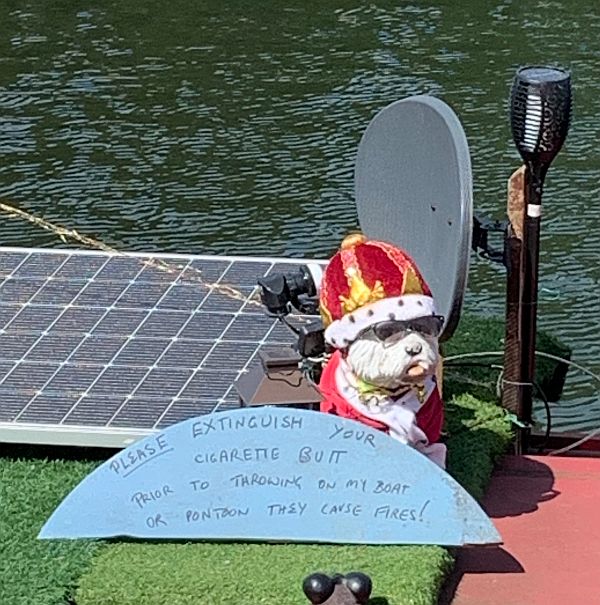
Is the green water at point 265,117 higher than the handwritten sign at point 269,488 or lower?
lower

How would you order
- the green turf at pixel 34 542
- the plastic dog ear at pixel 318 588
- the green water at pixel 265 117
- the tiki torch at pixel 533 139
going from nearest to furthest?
the plastic dog ear at pixel 318 588 < the green turf at pixel 34 542 < the tiki torch at pixel 533 139 < the green water at pixel 265 117

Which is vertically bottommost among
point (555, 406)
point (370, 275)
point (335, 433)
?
point (555, 406)

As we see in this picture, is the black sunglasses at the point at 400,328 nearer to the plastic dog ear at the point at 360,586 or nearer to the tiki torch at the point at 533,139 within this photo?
the tiki torch at the point at 533,139

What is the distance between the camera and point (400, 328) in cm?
435

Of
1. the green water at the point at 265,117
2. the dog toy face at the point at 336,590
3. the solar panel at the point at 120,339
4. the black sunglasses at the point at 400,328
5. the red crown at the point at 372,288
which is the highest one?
the red crown at the point at 372,288

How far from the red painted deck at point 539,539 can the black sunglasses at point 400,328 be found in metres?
0.72

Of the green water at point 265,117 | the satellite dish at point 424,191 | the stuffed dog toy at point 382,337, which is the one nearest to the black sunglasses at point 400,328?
the stuffed dog toy at point 382,337

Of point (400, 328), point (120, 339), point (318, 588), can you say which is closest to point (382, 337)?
point (400, 328)

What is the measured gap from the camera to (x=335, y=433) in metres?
4.32

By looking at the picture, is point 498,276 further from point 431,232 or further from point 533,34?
point 533,34

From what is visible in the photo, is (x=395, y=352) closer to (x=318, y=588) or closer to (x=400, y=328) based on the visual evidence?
(x=400, y=328)

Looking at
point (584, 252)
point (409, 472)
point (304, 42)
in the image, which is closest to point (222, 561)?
point (409, 472)

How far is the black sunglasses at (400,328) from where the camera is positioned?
434 centimetres

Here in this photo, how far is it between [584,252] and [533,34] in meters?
4.90
